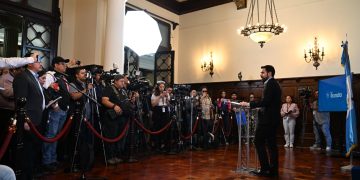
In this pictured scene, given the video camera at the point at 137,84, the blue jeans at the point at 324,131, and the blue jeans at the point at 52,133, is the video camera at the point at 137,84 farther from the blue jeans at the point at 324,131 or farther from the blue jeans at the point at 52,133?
the blue jeans at the point at 324,131

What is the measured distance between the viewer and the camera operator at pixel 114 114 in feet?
12.9

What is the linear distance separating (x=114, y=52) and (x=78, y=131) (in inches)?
139

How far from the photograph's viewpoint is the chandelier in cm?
708

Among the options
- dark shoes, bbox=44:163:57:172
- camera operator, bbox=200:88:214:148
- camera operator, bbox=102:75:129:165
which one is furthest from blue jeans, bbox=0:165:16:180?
camera operator, bbox=200:88:214:148

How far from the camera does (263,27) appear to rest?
7051 mm

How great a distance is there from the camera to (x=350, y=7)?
7176 millimetres

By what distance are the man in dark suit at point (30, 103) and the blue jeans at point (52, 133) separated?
2.78ft

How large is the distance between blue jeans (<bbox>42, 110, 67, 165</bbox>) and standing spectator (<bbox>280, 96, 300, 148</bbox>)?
5.58m

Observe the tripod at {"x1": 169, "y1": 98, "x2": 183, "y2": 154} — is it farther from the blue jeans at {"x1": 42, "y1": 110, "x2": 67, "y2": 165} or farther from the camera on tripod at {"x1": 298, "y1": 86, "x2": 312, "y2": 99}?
the camera on tripod at {"x1": 298, "y1": 86, "x2": 312, "y2": 99}

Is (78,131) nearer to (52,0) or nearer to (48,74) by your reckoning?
(48,74)

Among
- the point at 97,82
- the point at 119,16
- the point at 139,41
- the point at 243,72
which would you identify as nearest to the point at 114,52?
the point at 119,16

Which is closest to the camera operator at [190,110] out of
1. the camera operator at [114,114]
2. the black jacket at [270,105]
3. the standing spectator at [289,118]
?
the camera operator at [114,114]

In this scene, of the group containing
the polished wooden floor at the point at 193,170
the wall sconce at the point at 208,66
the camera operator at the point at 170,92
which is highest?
the wall sconce at the point at 208,66

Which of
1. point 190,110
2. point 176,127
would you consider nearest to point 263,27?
point 190,110
